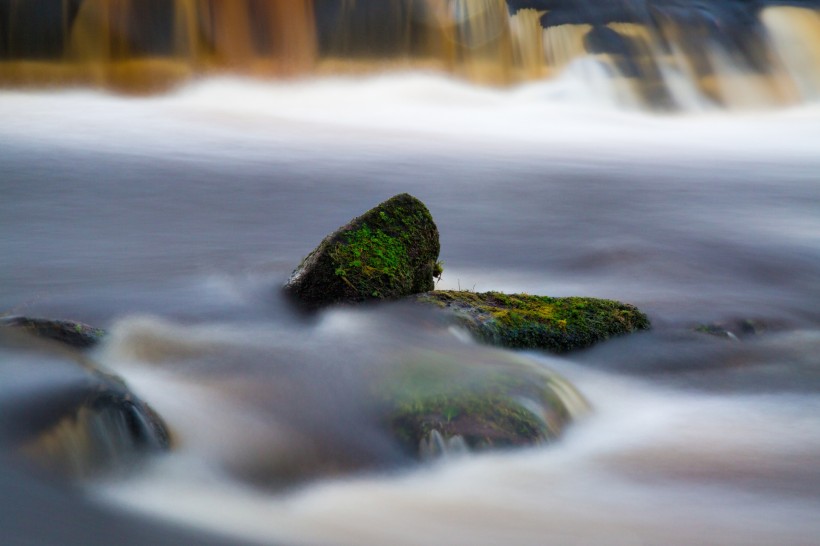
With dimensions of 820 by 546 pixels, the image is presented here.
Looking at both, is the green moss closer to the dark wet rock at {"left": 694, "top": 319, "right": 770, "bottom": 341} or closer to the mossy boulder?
the mossy boulder

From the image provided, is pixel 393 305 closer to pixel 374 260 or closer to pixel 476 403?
pixel 374 260

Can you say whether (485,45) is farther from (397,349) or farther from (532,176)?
(397,349)

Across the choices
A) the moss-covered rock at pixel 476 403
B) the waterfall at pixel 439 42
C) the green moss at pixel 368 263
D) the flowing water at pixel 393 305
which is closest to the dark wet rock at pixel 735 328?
the flowing water at pixel 393 305

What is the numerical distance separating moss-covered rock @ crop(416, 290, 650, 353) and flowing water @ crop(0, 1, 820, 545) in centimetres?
12

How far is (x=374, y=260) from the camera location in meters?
5.43

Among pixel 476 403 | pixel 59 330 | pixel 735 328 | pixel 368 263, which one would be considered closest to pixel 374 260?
pixel 368 263

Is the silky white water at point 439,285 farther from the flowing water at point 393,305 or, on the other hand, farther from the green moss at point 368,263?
the green moss at point 368,263

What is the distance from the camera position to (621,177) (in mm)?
11844

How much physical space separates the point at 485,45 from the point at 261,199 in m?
6.83

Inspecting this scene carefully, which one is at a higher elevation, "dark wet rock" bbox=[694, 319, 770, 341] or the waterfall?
the waterfall

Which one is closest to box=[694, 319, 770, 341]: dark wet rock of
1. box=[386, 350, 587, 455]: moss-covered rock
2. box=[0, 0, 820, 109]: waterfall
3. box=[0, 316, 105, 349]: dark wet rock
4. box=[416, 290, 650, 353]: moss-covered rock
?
box=[416, 290, 650, 353]: moss-covered rock

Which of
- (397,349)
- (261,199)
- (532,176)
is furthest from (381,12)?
(397,349)

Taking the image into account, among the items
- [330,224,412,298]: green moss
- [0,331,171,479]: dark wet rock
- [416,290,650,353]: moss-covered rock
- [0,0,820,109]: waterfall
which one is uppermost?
[0,0,820,109]: waterfall

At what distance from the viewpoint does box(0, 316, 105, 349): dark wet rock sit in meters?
4.41
